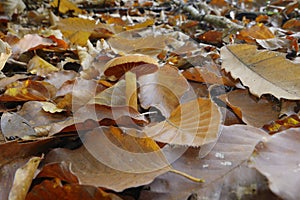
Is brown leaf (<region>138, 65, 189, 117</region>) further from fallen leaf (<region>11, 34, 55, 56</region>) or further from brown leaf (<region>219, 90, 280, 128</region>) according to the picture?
fallen leaf (<region>11, 34, 55, 56</region>)

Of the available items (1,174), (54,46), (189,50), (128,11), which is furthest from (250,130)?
(128,11)

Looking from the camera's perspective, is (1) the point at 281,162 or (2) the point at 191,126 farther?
(2) the point at 191,126

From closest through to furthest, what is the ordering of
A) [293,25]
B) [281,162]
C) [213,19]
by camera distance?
[281,162], [293,25], [213,19]

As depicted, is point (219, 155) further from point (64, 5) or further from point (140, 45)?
point (64, 5)

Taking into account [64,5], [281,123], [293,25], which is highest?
[281,123]

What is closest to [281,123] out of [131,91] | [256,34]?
[131,91]

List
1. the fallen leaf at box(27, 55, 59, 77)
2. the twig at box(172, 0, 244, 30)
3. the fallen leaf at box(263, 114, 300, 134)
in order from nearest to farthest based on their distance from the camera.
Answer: the fallen leaf at box(263, 114, 300, 134) < the fallen leaf at box(27, 55, 59, 77) < the twig at box(172, 0, 244, 30)

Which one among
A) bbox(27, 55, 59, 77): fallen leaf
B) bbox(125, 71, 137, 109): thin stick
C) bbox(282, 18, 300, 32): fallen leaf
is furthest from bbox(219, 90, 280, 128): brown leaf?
bbox(282, 18, 300, 32): fallen leaf

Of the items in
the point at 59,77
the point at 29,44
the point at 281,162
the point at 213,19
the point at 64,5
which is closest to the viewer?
the point at 281,162
